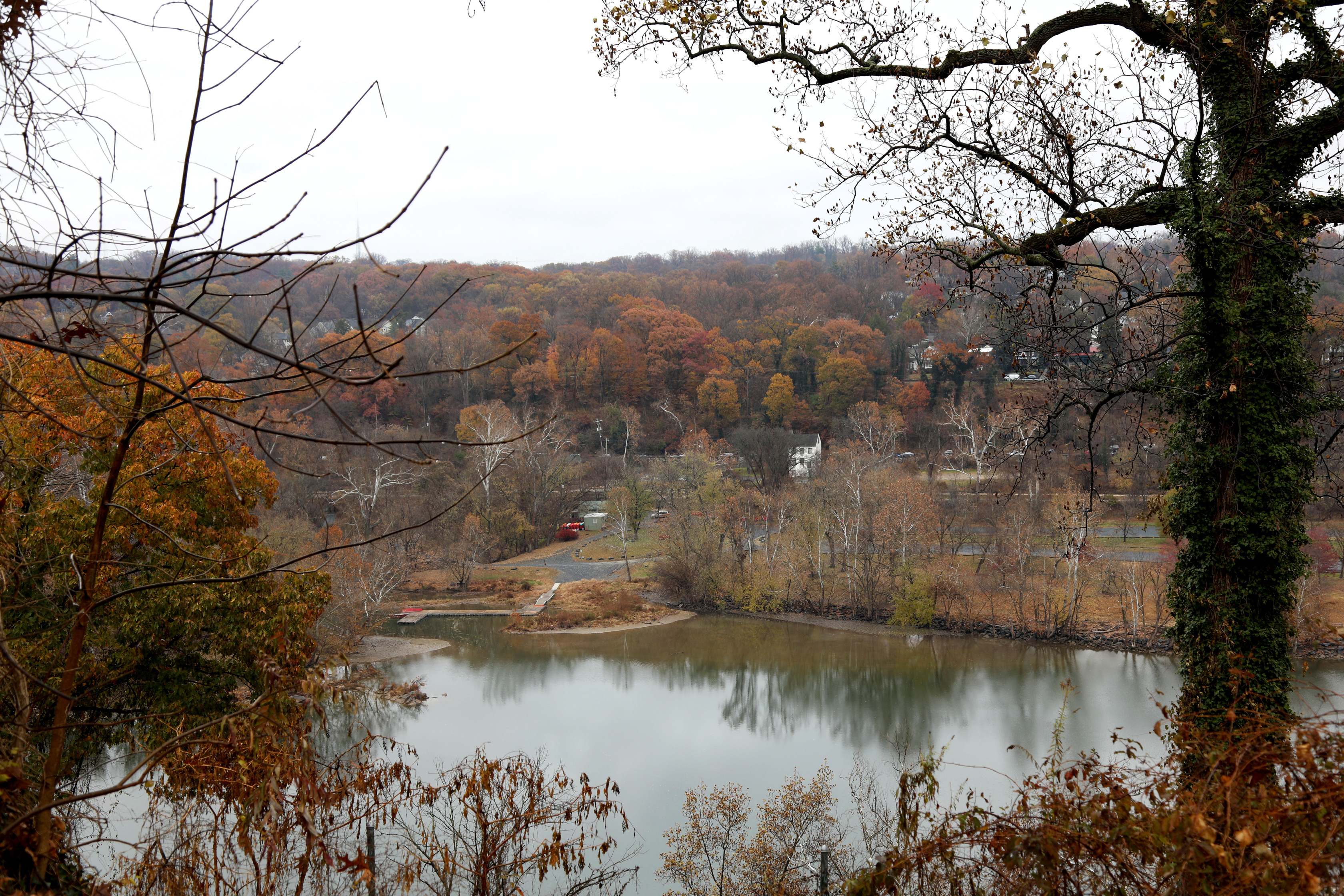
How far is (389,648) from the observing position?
19531mm

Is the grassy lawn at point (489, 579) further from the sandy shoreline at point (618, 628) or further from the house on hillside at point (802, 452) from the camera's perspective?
the house on hillside at point (802, 452)

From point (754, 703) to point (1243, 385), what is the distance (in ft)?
38.9

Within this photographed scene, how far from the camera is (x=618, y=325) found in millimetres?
41219

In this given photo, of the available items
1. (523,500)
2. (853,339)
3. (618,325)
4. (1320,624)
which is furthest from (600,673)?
(618,325)

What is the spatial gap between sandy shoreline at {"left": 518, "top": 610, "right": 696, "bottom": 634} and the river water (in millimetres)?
409

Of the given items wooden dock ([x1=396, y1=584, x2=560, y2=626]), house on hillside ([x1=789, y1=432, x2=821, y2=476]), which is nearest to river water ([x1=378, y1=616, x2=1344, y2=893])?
wooden dock ([x1=396, y1=584, x2=560, y2=626])

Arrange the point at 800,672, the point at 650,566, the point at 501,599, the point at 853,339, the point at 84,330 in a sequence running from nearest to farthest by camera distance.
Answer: the point at 84,330 < the point at 800,672 < the point at 501,599 < the point at 650,566 < the point at 853,339

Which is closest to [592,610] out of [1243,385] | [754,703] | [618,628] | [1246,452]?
[618,628]

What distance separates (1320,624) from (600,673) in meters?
14.9

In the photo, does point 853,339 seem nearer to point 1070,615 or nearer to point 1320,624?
point 1070,615

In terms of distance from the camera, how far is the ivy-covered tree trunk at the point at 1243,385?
4.48 m

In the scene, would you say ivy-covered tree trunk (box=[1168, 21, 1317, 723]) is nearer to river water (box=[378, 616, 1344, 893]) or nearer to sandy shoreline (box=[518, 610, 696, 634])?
river water (box=[378, 616, 1344, 893])

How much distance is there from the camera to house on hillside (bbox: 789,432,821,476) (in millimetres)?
31312

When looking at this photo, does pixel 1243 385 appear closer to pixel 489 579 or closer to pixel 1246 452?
pixel 1246 452
